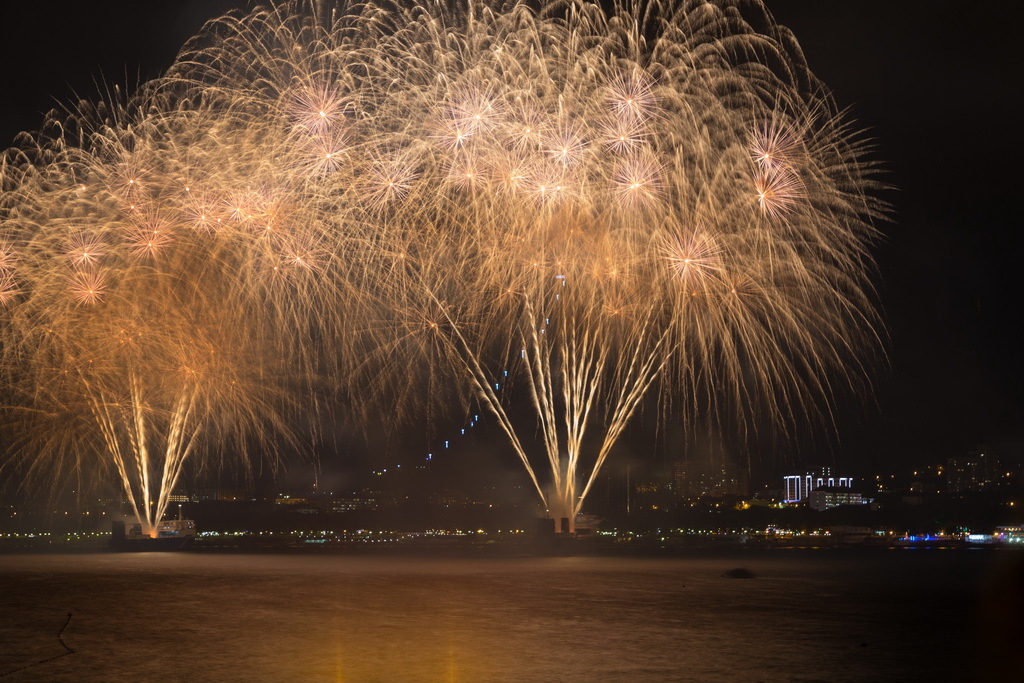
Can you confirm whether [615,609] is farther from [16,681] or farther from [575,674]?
[16,681]

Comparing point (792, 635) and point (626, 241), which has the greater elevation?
point (626, 241)

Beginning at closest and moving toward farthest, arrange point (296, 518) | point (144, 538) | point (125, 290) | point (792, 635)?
point (792, 635) < point (125, 290) < point (144, 538) < point (296, 518)

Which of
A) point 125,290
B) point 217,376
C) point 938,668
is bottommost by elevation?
point 938,668

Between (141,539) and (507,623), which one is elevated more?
(141,539)

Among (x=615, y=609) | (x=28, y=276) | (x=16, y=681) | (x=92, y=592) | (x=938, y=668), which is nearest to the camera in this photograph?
(x=16, y=681)

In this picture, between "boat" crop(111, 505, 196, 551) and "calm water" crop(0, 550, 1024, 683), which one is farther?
"boat" crop(111, 505, 196, 551)

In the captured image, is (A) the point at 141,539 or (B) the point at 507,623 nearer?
(B) the point at 507,623

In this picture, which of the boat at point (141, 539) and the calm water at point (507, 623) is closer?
the calm water at point (507, 623)

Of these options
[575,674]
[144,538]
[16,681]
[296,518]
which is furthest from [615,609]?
[296,518]
